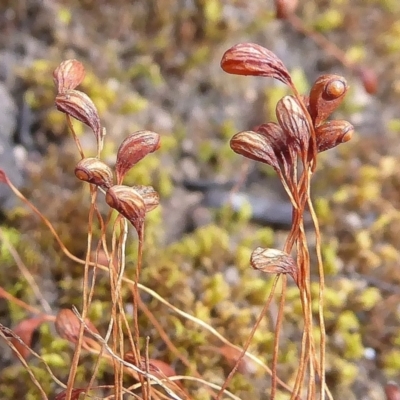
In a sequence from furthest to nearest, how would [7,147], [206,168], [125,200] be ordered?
[206,168] < [7,147] < [125,200]

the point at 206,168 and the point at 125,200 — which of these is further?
the point at 206,168

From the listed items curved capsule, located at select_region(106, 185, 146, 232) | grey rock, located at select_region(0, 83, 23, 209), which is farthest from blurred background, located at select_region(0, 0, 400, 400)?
curved capsule, located at select_region(106, 185, 146, 232)

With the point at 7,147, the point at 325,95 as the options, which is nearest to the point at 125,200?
the point at 325,95

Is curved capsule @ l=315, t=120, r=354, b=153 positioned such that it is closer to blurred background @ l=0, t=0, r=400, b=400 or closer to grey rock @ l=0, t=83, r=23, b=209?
blurred background @ l=0, t=0, r=400, b=400

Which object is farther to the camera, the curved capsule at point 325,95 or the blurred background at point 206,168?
the blurred background at point 206,168

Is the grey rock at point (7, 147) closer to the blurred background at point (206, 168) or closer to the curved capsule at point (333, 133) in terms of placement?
the blurred background at point (206, 168)

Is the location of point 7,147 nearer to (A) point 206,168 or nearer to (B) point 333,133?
(A) point 206,168

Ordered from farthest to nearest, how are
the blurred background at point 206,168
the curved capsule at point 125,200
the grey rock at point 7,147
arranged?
the grey rock at point 7,147 → the blurred background at point 206,168 → the curved capsule at point 125,200

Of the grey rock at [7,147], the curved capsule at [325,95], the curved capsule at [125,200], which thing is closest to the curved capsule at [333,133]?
the curved capsule at [325,95]

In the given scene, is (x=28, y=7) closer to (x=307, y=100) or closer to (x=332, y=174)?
(x=332, y=174)
